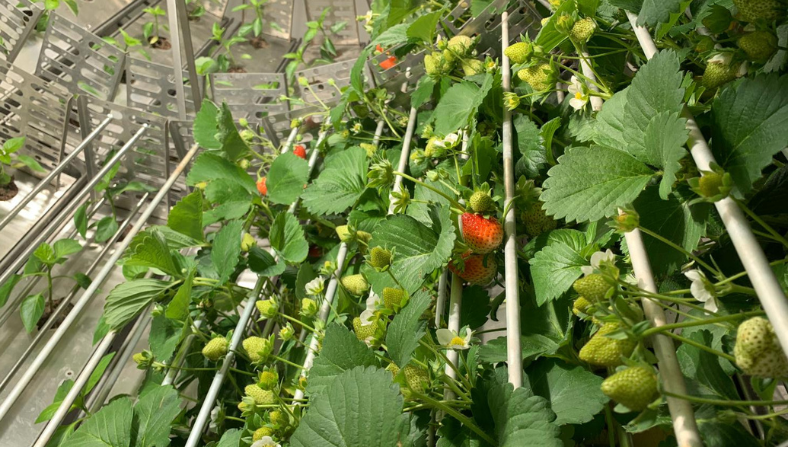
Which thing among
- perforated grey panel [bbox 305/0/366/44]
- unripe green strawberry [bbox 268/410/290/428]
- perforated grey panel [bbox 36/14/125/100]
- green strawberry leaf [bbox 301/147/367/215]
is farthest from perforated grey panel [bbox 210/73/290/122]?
perforated grey panel [bbox 305/0/366/44]

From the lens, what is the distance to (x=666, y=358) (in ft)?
1.33

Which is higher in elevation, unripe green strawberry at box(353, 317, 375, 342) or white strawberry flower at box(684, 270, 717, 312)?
unripe green strawberry at box(353, 317, 375, 342)

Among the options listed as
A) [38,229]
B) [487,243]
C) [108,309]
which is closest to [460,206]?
[487,243]

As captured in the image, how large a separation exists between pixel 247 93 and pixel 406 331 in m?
1.11

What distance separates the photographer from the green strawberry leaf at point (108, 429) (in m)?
0.78

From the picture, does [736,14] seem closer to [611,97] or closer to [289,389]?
[611,97]

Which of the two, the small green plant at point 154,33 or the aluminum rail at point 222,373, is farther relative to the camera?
the small green plant at point 154,33

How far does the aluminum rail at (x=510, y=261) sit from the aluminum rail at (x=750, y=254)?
222 mm

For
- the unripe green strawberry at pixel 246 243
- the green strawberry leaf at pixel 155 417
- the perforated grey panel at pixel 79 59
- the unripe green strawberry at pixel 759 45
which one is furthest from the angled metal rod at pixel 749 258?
the perforated grey panel at pixel 79 59

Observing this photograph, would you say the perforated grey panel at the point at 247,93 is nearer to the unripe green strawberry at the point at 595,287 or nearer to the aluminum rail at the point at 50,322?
the aluminum rail at the point at 50,322

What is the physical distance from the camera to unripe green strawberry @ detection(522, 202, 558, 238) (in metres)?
0.73

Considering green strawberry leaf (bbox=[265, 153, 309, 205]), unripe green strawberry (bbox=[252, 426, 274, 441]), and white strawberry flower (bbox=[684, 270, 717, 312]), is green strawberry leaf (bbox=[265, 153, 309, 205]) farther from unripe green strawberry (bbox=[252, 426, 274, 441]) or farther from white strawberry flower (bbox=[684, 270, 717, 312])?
white strawberry flower (bbox=[684, 270, 717, 312])

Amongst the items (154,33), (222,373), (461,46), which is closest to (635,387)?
(222,373)

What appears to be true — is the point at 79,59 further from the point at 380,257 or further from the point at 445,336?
the point at 445,336
